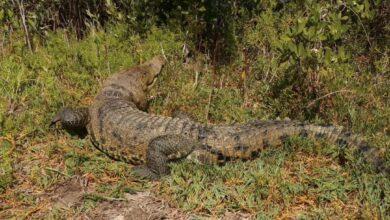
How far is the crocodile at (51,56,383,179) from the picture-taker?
479 centimetres

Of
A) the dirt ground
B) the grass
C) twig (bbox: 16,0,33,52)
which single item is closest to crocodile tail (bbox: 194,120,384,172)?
the grass

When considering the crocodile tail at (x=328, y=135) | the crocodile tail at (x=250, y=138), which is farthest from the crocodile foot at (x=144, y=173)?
the crocodile tail at (x=328, y=135)

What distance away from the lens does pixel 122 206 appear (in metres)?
4.33

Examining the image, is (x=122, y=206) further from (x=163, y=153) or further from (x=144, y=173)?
(x=163, y=153)

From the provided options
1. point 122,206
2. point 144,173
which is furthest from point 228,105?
point 122,206

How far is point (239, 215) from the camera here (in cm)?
412

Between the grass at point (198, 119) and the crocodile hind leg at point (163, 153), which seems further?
the crocodile hind leg at point (163, 153)

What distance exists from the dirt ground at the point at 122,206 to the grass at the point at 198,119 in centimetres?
6

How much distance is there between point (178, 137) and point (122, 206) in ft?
3.17

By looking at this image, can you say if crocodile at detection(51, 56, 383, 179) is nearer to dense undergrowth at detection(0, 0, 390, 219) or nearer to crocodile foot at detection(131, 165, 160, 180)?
crocodile foot at detection(131, 165, 160, 180)

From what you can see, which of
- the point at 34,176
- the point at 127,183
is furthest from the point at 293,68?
the point at 34,176

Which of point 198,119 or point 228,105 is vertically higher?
point 228,105

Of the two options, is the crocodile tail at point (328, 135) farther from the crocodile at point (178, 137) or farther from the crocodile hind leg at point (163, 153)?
the crocodile hind leg at point (163, 153)

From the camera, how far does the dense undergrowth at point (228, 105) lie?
14.0ft
